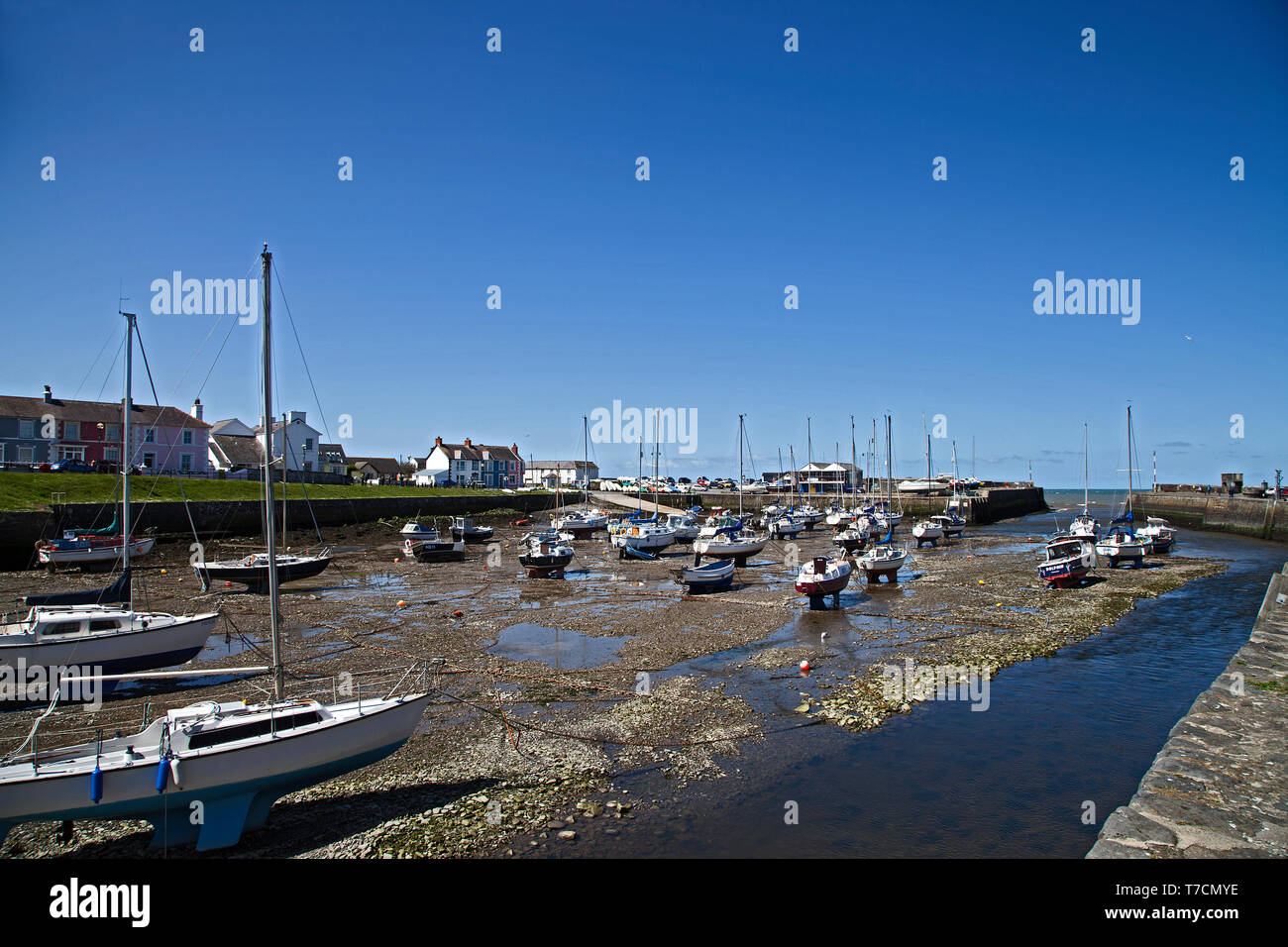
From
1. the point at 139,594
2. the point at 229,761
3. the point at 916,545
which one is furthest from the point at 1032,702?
the point at 916,545

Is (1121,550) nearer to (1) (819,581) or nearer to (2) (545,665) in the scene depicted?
(1) (819,581)


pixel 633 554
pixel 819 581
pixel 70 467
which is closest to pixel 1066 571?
pixel 819 581

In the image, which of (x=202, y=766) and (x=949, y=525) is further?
(x=949, y=525)

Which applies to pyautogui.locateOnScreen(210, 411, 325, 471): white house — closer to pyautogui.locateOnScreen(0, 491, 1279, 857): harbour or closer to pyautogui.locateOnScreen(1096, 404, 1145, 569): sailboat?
pyautogui.locateOnScreen(0, 491, 1279, 857): harbour

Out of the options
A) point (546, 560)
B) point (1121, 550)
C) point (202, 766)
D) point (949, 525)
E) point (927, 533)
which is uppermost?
point (202, 766)

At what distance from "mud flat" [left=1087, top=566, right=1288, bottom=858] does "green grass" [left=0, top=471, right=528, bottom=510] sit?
144 feet

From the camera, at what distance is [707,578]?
35.8 meters

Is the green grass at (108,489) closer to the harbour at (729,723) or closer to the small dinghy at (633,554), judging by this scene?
the harbour at (729,723)

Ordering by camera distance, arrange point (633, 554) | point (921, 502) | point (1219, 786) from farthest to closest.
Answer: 1. point (921, 502)
2. point (633, 554)
3. point (1219, 786)

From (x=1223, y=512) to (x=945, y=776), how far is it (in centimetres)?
8836

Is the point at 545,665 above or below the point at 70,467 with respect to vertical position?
below

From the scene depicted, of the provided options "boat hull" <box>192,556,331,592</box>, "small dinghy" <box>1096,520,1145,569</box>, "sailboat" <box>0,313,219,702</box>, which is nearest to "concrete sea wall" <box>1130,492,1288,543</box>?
"small dinghy" <box>1096,520,1145,569</box>

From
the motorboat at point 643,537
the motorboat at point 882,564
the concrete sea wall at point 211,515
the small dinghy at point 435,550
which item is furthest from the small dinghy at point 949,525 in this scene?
the concrete sea wall at point 211,515

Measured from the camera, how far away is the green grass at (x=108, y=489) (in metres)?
46.4
